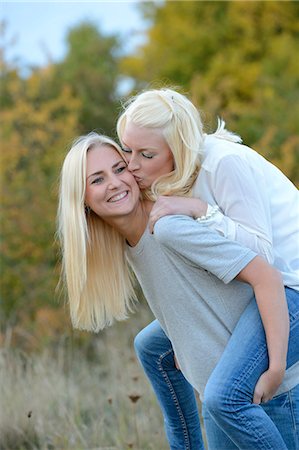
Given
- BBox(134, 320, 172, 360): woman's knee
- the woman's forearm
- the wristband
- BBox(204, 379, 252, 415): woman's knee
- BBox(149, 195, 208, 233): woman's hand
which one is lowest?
BBox(134, 320, 172, 360): woman's knee

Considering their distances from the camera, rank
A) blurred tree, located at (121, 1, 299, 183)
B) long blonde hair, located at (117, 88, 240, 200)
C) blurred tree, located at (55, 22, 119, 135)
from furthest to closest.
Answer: blurred tree, located at (121, 1, 299, 183)
blurred tree, located at (55, 22, 119, 135)
long blonde hair, located at (117, 88, 240, 200)

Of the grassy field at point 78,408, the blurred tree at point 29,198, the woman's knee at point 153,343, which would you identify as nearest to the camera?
the woman's knee at point 153,343

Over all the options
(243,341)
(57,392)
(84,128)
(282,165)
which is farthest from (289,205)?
(84,128)

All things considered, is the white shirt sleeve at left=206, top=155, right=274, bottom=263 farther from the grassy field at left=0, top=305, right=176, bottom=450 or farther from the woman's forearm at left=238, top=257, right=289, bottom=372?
the grassy field at left=0, top=305, right=176, bottom=450

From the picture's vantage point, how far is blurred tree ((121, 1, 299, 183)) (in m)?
11.4

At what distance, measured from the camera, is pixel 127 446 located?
407cm

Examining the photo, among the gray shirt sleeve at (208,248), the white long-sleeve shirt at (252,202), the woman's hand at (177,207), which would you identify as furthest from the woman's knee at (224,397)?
the woman's hand at (177,207)

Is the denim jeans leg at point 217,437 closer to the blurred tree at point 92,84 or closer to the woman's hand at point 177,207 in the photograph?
the woman's hand at point 177,207

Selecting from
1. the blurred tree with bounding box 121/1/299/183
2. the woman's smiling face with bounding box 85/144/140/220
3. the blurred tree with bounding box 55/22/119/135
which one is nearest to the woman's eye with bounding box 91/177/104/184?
the woman's smiling face with bounding box 85/144/140/220

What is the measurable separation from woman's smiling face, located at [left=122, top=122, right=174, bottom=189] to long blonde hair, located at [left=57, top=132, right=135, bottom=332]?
10 cm

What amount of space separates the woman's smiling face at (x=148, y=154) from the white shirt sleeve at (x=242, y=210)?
26 centimetres

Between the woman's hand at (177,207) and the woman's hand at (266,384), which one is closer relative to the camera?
the woman's hand at (266,384)

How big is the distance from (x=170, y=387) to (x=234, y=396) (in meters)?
0.73

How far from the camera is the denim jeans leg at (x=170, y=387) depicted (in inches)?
133
